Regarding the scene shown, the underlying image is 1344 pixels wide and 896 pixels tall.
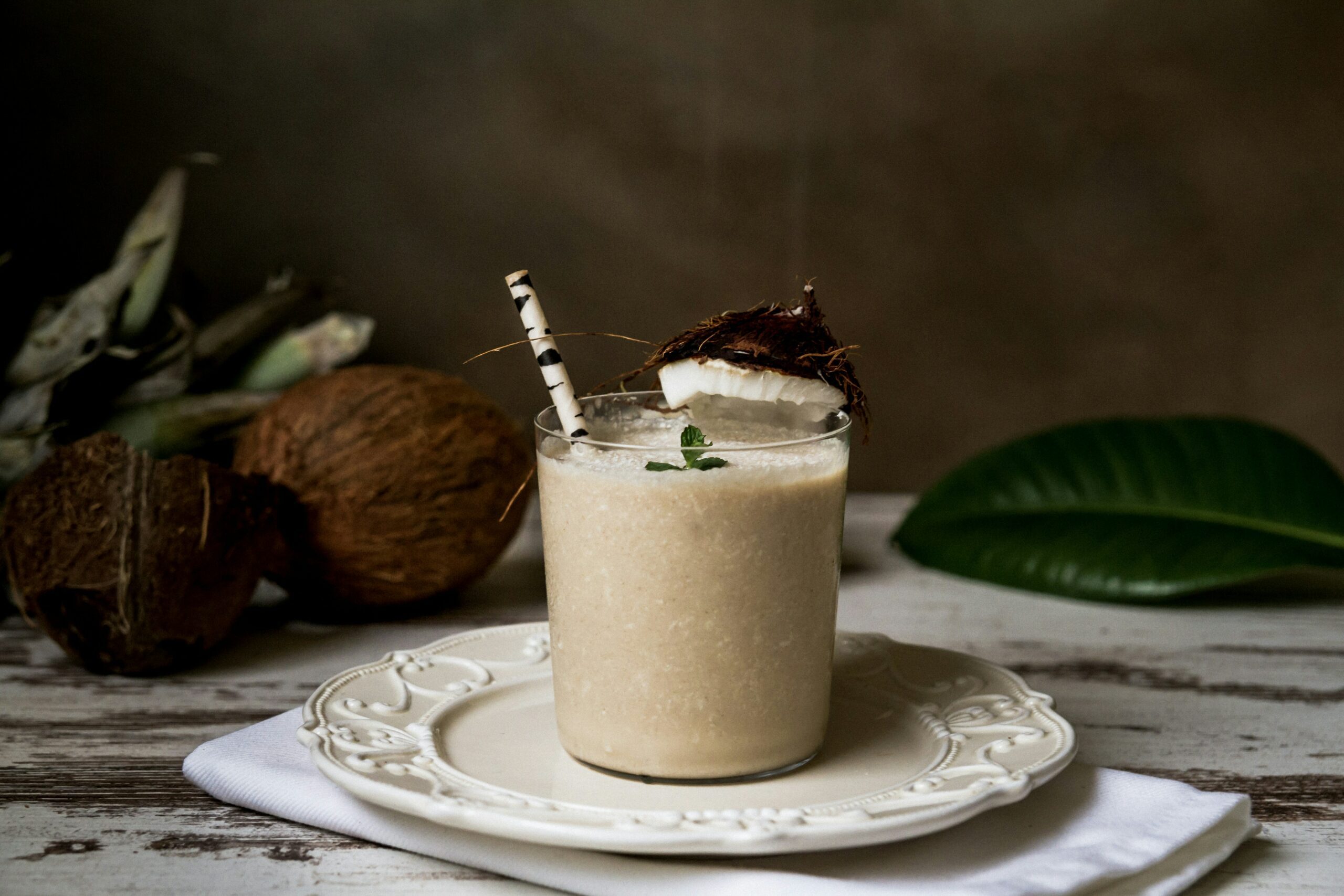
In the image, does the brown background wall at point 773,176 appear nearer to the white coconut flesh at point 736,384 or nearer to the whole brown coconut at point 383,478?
the whole brown coconut at point 383,478

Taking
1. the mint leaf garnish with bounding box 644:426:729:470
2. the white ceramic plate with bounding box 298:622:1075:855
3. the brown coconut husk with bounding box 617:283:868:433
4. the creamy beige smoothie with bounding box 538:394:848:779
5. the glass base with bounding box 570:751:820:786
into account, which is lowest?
the glass base with bounding box 570:751:820:786

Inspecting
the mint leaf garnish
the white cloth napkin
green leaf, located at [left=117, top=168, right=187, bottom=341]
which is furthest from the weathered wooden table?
green leaf, located at [left=117, top=168, right=187, bottom=341]

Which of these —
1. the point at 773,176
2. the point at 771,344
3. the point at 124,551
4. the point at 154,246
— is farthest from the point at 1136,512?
the point at 154,246

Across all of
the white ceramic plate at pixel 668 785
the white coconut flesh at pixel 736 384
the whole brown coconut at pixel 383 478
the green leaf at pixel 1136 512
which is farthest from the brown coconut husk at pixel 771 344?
the green leaf at pixel 1136 512

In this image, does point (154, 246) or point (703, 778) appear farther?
point (154, 246)

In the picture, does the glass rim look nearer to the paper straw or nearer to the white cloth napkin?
the paper straw

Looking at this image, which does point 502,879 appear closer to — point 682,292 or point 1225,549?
point 1225,549

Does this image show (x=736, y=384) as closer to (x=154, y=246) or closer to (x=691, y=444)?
(x=691, y=444)
